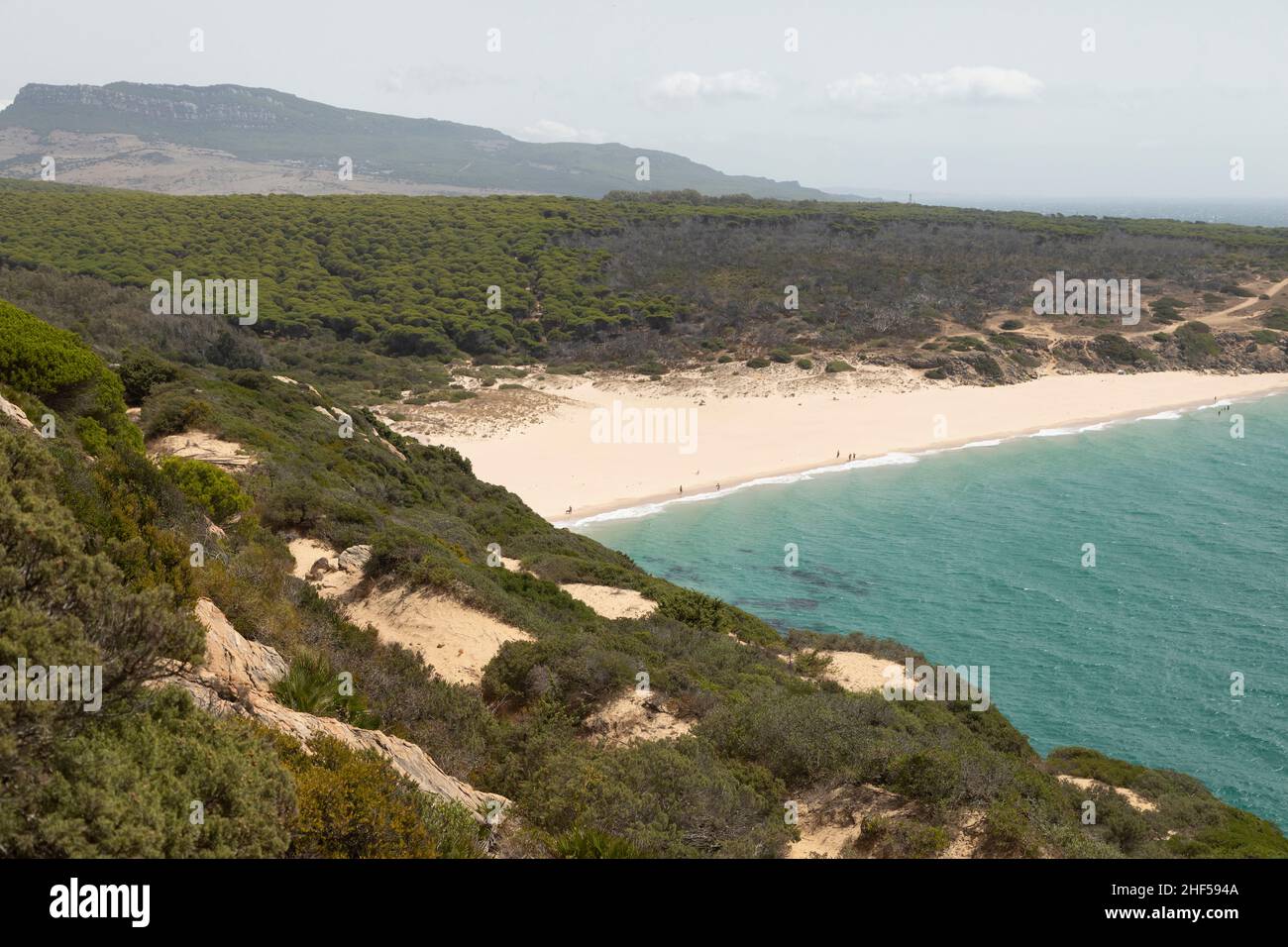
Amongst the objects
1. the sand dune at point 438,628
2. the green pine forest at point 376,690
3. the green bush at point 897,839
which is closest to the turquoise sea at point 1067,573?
the green pine forest at point 376,690

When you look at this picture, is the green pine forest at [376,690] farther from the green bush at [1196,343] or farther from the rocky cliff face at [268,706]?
the green bush at [1196,343]

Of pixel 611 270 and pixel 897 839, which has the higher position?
pixel 611 270

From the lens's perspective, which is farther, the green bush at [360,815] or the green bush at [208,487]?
the green bush at [208,487]

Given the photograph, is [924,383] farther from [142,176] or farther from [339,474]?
[142,176]

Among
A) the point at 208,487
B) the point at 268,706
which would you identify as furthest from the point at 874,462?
the point at 268,706

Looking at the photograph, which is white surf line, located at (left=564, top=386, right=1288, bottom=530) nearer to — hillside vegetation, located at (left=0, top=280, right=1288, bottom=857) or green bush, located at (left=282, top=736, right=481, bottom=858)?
hillside vegetation, located at (left=0, top=280, right=1288, bottom=857)

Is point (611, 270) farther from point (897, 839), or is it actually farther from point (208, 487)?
point (897, 839)
